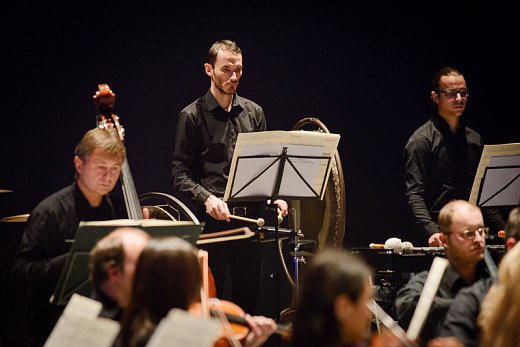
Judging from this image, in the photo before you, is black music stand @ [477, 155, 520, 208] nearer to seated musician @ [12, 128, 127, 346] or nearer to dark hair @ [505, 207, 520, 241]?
dark hair @ [505, 207, 520, 241]

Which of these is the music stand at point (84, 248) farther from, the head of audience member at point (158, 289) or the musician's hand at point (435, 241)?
the musician's hand at point (435, 241)

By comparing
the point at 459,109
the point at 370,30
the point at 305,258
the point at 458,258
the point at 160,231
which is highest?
the point at 370,30

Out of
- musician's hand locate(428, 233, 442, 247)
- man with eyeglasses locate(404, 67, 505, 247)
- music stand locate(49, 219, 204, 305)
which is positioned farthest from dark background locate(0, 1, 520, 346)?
music stand locate(49, 219, 204, 305)

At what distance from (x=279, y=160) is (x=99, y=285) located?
1.74 meters

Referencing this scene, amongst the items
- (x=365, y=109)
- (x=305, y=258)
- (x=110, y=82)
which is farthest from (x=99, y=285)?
(x=365, y=109)

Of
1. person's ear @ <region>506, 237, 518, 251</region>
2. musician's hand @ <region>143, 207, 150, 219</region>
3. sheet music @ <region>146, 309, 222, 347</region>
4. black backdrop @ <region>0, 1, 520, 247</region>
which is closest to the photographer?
sheet music @ <region>146, 309, 222, 347</region>

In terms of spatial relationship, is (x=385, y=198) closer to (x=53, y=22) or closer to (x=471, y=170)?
(x=471, y=170)

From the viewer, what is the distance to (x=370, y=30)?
250 inches

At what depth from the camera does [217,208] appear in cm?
429

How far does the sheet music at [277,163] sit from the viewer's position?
4.16 metres

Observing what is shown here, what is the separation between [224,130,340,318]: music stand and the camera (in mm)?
4160

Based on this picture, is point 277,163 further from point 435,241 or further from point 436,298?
point 436,298

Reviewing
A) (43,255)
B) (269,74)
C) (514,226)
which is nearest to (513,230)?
(514,226)

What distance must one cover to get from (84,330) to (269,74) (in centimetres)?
412
